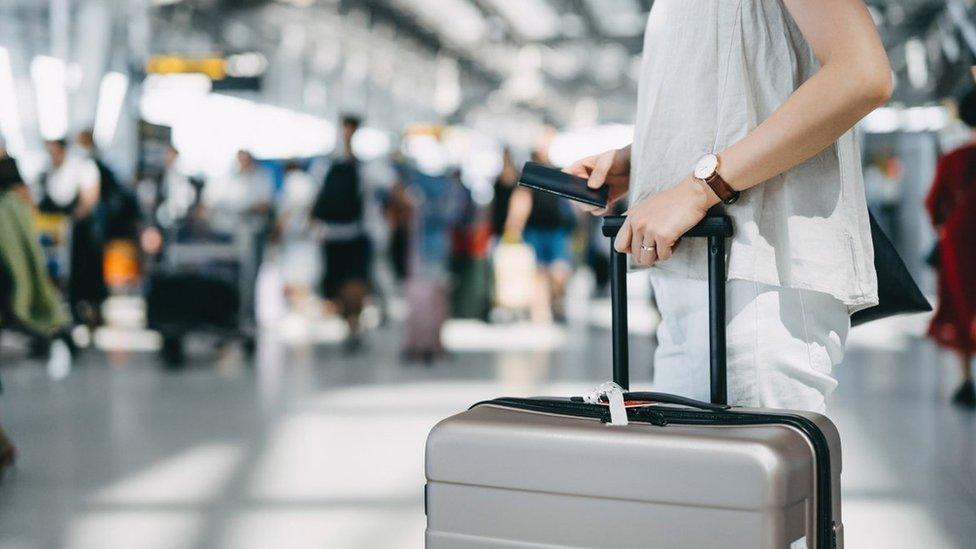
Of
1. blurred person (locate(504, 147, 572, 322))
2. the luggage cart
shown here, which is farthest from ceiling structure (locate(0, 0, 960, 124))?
the luggage cart

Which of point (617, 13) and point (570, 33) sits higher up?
point (617, 13)

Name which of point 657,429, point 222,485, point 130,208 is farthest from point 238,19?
point 657,429

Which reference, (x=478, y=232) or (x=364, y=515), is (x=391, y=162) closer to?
(x=478, y=232)

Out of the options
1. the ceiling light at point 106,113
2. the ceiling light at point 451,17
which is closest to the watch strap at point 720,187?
the ceiling light at point 106,113

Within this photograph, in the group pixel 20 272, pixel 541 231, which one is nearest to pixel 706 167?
pixel 20 272

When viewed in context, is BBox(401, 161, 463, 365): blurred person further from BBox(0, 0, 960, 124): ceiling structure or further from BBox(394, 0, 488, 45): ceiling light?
BBox(394, 0, 488, 45): ceiling light

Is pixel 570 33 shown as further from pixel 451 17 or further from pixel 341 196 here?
pixel 341 196

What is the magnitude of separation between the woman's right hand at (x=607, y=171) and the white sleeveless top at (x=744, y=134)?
0.18 m

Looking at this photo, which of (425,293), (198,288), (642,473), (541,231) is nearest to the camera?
(642,473)

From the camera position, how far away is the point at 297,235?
45.5 feet

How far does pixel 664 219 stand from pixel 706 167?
3.3 inches

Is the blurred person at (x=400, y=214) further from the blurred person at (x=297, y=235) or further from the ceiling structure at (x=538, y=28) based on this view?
the ceiling structure at (x=538, y=28)

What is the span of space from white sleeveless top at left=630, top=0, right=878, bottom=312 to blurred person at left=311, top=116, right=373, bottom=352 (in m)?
8.22

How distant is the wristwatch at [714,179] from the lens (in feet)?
4.77
